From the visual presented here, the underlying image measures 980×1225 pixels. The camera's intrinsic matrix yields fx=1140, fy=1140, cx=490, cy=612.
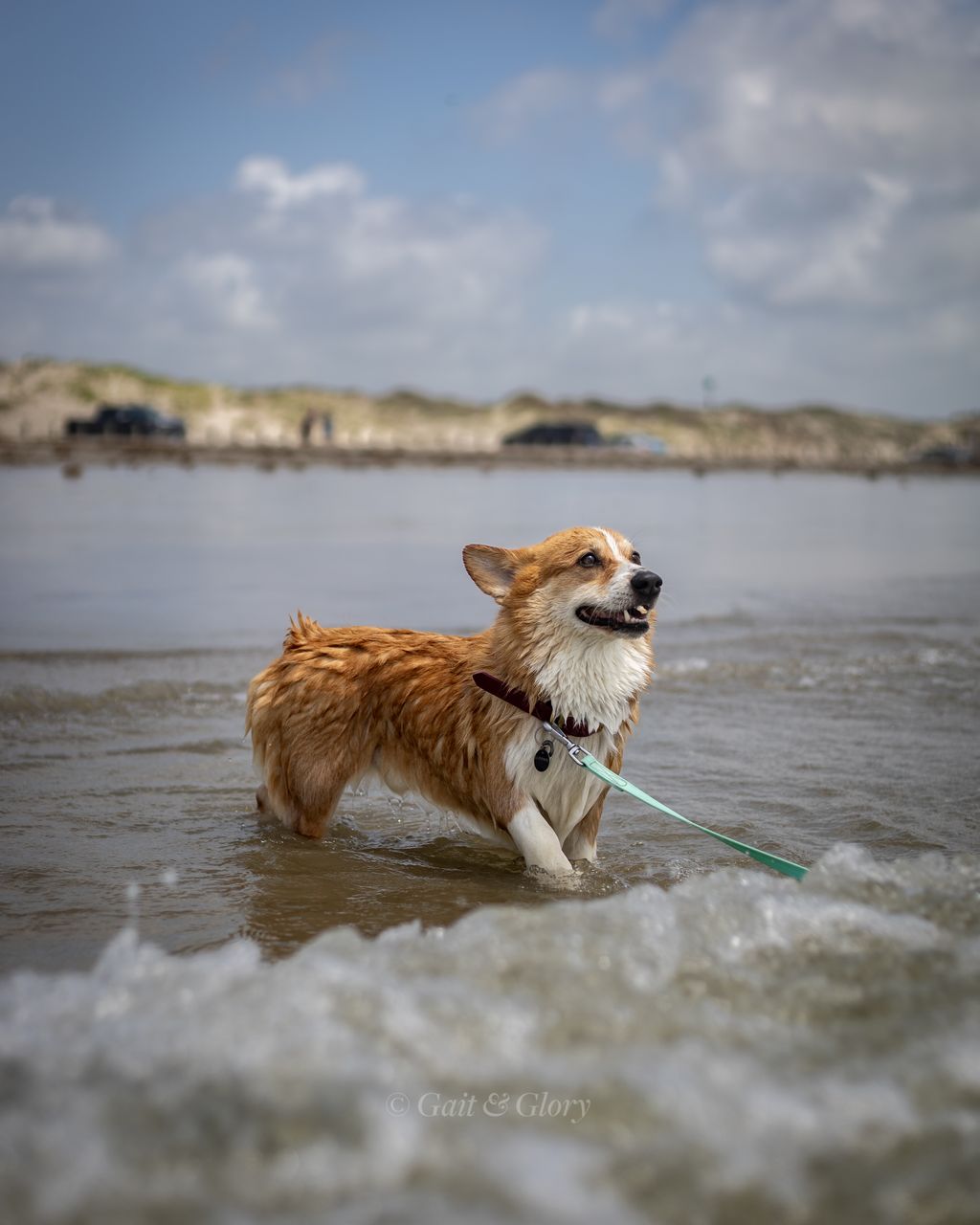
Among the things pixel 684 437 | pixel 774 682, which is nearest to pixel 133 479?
pixel 774 682

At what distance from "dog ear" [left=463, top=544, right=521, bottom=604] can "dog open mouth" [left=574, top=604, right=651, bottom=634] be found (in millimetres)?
468

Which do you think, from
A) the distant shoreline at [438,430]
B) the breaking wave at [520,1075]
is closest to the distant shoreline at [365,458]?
the distant shoreline at [438,430]

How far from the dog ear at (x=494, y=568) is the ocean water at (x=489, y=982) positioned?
1259mm

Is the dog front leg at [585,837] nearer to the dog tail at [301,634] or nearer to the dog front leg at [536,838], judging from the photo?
the dog front leg at [536,838]

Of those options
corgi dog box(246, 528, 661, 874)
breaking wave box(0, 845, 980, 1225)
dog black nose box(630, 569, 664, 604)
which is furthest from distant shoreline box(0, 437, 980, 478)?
breaking wave box(0, 845, 980, 1225)

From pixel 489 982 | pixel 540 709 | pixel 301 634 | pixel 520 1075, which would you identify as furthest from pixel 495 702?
pixel 520 1075

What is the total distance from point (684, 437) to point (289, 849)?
164 meters

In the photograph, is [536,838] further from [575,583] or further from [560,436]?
[560,436]

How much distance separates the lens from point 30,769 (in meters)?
6.42

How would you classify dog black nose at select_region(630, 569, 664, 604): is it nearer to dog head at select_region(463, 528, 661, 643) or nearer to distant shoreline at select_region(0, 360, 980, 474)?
dog head at select_region(463, 528, 661, 643)

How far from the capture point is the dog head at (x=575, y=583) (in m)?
4.45

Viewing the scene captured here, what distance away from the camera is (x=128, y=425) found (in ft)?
214

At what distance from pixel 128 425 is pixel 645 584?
65189mm

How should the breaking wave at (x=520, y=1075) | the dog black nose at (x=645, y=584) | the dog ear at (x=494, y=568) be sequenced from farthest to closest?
the dog ear at (x=494, y=568)
the dog black nose at (x=645, y=584)
the breaking wave at (x=520, y=1075)
